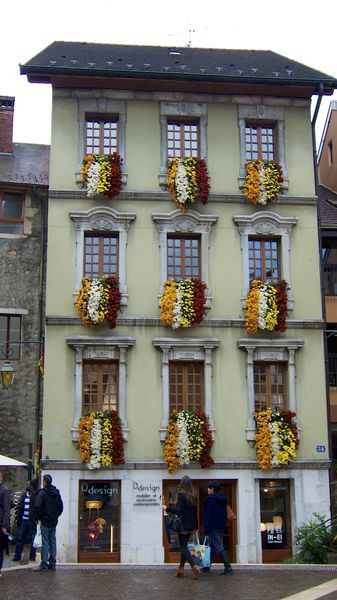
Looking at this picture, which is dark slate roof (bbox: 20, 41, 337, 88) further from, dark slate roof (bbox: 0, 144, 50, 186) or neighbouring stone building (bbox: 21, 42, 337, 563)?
dark slate roof (bbox: 0, 144, 50, 186)

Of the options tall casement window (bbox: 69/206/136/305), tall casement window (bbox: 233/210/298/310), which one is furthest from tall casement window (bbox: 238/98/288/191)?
tall casement window (bbox: 69/206/136/305)

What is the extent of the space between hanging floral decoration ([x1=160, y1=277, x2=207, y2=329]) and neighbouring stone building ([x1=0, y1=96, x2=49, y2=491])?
5587 mm

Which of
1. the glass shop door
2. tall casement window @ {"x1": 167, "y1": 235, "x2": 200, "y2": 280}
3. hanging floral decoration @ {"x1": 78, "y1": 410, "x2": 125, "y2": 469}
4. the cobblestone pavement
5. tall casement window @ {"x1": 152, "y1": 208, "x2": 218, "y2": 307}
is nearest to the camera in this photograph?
the cobblestone pavement

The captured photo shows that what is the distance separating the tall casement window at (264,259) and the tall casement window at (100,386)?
4640 mm

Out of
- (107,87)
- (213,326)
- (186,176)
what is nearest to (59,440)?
(213,326)

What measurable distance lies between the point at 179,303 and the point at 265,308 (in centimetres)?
229

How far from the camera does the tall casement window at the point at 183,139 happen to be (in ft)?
80.7

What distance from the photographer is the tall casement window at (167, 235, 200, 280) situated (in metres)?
23.9

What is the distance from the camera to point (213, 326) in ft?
76.7

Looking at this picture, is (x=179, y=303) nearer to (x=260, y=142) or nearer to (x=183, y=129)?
(x=183, y=129)

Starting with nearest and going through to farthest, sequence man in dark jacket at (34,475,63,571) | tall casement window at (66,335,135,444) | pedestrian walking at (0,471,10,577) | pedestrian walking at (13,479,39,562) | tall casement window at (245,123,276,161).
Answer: pedestrian walking at (0,471,10,577) → man in dark jacket at (34,475,63,571) → pedestrian walking at (13,479,39,562) → tall casement window at (66,335,135,444) → tall casement window at (245,123,276,161)

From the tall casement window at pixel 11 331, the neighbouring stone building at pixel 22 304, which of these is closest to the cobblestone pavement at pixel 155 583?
the neighbouring stone building at pixel 22 304

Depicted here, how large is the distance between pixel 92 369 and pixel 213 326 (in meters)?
3.42

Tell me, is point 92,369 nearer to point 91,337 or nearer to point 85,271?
point 91,337
